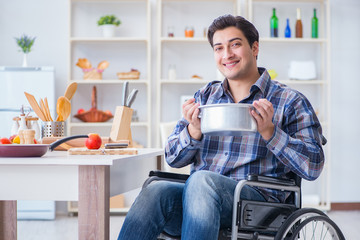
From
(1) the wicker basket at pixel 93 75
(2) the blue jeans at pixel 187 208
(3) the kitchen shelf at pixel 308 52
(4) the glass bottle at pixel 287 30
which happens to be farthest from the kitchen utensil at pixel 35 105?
(4) the glass bottle at pixel 287 30

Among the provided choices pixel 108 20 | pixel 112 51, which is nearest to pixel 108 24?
pixel 108 20

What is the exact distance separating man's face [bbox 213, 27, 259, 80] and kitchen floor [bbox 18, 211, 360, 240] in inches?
77.3

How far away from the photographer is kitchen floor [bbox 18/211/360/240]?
3584mm

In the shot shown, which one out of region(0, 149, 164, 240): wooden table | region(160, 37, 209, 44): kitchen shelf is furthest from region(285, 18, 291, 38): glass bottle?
region(0, 149, 164, 240): wooden table

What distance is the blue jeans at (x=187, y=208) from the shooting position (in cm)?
144

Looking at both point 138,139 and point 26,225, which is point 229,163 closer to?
point 26,225

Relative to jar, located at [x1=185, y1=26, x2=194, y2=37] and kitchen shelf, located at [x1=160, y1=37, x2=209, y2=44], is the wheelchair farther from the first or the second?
jar, located at [x1=185, y1=26, x2=194, y2=37]

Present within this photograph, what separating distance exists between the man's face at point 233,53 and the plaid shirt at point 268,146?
0.07 meters

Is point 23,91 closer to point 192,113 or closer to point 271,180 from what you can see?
point 192,113

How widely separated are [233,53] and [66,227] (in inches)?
103

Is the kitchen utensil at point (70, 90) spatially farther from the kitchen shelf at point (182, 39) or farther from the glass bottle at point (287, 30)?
the glass bottle at point (287, 30)

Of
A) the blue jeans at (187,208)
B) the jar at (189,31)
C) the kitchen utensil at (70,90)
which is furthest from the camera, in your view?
the jar at (189,31)

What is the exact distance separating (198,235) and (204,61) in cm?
360

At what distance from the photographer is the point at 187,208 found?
148cm
